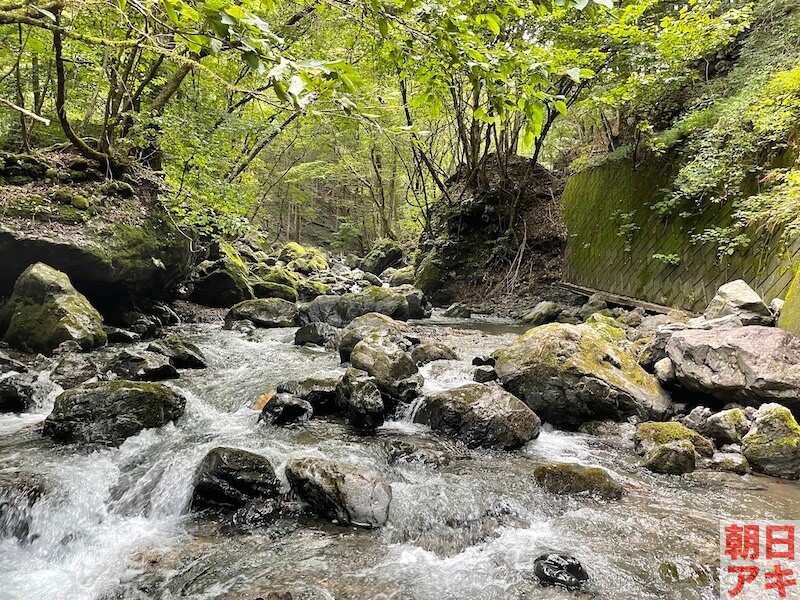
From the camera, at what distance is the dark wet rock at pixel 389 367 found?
6.17 metres

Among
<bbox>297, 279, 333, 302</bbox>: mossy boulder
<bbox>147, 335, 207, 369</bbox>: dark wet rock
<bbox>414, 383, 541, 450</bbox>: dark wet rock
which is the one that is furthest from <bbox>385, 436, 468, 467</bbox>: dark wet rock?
<bbox>297, 279, 333, 302</bbox>: mossy boulder

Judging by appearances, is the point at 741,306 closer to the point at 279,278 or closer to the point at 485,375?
the point at 485,375

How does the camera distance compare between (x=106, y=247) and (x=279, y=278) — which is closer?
(x=106, y=247)

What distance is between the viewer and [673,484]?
14.2 feet

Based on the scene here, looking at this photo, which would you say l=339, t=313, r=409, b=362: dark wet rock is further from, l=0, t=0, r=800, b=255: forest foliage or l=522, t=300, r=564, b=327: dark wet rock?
l=522, t=300, r=564, b=327: dark wet rock

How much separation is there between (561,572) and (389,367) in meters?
3.70

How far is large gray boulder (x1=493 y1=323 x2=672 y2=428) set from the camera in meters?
5.65

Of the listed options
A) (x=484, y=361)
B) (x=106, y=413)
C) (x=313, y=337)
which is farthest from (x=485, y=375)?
(x=106, y=413)

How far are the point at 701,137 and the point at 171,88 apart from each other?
11.4m

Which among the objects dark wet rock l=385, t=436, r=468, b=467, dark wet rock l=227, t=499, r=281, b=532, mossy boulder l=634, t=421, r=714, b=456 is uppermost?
mossy boulder l=634, t=421, r=714, b=456

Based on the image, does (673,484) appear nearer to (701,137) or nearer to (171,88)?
(701,137)

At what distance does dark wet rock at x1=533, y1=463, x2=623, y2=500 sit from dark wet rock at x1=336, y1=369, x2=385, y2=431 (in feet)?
6.61

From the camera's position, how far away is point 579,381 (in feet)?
18.7

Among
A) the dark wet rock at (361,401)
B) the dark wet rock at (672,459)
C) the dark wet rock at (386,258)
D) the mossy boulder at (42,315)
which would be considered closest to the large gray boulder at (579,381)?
the dark wet rock at (672,459)
